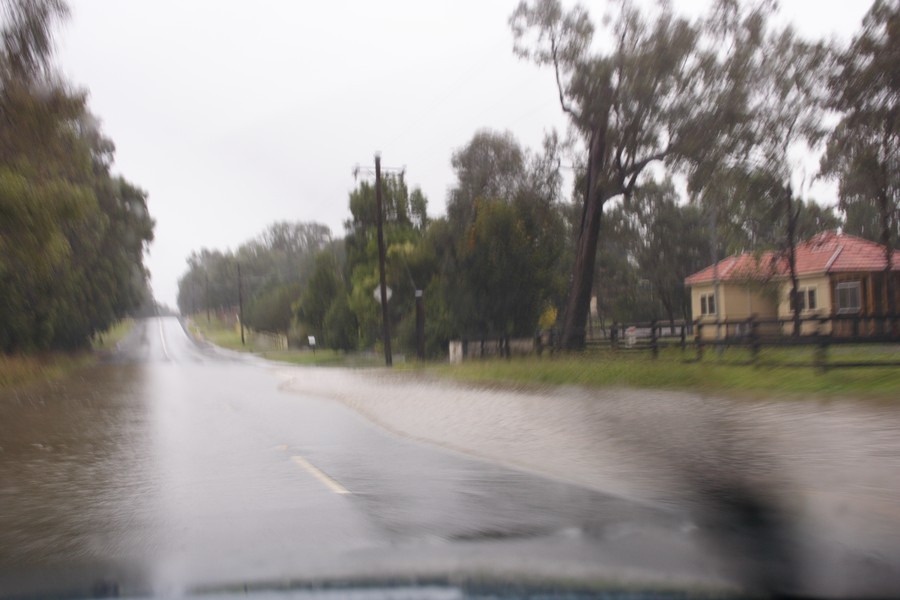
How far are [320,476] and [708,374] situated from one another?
10139mm

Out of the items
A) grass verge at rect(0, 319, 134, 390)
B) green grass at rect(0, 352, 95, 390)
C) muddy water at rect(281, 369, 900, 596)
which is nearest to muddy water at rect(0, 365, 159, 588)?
muddy water at rect(281, 369, 900, 596)

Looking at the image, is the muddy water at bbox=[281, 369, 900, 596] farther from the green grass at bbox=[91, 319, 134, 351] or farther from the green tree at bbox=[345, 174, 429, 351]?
the green grass at bbox=[91, 319, 134, 351]

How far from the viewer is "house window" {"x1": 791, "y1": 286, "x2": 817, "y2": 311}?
147ft

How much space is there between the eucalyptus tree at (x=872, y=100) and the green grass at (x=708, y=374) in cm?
593

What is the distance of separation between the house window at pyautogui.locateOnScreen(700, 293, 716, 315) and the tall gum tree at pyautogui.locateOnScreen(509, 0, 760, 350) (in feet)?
80.8

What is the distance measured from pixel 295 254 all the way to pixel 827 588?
544ft

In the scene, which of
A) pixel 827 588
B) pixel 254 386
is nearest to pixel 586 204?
pixel 254 386

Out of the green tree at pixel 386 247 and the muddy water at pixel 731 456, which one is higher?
the green tree at pixel 386 247

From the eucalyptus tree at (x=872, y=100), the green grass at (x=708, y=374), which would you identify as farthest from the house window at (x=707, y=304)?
the green grass at (x=708, y=374)

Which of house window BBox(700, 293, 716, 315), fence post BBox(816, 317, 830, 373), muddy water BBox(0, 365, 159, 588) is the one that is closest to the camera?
muddy water BBox(0, 365, 159, 588)

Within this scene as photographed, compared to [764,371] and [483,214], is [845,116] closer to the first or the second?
[764,371]

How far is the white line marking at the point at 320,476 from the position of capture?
910cm

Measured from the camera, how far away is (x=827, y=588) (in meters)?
5.08

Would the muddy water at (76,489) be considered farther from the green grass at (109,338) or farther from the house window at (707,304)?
the green grass at (109,338)
